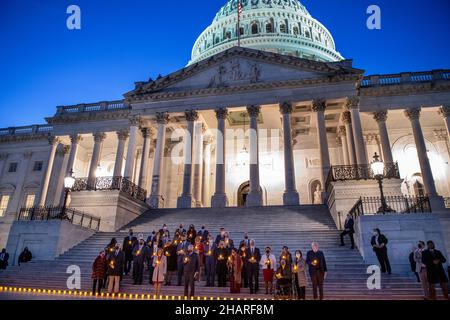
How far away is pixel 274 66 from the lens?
29.2 metres

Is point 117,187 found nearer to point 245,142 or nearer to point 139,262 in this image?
point 139,262

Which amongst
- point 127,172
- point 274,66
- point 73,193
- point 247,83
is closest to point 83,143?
point 127,172

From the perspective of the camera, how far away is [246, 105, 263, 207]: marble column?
25188mm

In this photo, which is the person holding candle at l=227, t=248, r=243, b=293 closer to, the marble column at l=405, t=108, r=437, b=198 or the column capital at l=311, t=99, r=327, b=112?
the column capital at l=311, t=99, r=327, b=112

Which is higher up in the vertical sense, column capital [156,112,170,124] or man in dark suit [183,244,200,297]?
column capital [156,112,170,124]

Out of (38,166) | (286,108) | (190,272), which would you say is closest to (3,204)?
Result: (38,166)

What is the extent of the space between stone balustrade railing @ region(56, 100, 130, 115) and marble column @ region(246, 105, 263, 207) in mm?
14885

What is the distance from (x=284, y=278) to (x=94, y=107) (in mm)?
32302

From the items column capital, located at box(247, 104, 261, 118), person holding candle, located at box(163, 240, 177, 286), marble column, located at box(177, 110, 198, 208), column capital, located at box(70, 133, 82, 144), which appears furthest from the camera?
column capital, located at box(70, 133, 82, 144)

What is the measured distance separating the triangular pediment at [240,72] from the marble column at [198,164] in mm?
4433

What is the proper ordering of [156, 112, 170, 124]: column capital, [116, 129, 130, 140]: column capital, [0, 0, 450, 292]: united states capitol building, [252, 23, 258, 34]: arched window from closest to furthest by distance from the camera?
[0, 0, 450, 292]: united states capitol building → [156, 112, 170, 124]: column capital → [116, 129, 130, 140]: column capital → [252, 23, 258, 34]: arched window

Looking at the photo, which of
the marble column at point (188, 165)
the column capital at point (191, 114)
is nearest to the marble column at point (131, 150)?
the column capital at point (191, 114)

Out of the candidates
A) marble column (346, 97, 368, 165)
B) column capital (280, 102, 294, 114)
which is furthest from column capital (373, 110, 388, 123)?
column capital (280, 102, 294, 114)
